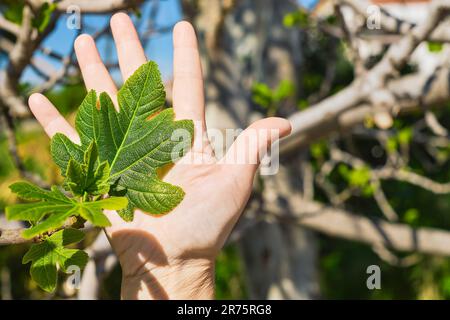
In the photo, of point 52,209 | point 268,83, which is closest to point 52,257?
point 52,209

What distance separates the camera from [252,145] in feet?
3.68

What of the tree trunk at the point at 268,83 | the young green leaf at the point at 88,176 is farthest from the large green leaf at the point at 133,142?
the tree trunk at the point at 268,83

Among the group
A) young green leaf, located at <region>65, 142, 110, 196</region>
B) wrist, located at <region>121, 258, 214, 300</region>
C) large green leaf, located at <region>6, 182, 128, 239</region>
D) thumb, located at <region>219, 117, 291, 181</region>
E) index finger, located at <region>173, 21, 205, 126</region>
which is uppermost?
index finger, located at <region>173, 21, 205, 126</region>

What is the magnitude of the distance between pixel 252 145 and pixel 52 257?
0.52 metres

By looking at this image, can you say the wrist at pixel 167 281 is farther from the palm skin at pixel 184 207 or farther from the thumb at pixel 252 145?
the thumb at pixel 252 145

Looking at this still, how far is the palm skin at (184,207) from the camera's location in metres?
1.08

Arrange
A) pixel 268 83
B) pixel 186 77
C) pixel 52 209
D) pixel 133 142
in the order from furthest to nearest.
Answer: pixel 268 83 → pixel 186 77 → pixel 133 142 → pixel 52 209

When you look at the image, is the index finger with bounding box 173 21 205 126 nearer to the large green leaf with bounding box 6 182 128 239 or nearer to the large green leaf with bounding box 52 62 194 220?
the large green leaf with bounding box 52 62 194 220

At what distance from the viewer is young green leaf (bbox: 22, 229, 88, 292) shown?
0.73 metres

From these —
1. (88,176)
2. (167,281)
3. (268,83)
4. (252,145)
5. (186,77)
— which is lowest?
(167,281)

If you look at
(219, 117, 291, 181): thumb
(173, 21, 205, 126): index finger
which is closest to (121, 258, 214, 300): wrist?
(219, 117, 291, 181): thumb

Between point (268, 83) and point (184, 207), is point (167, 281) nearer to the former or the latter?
point (184, 207)

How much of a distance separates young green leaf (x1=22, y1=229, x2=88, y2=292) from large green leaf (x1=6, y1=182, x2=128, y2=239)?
0.27 ft

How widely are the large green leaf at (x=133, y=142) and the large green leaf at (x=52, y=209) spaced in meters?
0.08
